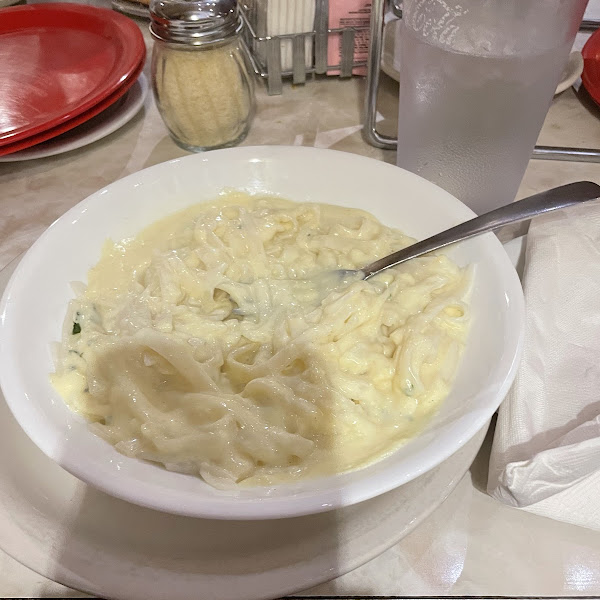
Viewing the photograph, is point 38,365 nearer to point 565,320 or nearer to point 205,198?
point 205,198

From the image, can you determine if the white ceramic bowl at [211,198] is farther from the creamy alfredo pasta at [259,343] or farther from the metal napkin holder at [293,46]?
the metal napkin holder at [293,46]

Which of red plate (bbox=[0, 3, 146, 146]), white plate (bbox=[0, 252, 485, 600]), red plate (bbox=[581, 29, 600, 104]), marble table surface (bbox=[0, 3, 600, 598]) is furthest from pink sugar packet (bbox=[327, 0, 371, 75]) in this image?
white plate (bbox=[0, 252, 485, 600])

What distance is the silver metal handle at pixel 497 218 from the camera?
1.00 m

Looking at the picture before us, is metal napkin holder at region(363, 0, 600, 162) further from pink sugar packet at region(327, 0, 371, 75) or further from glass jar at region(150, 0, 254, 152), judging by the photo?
glass jar at region(150, 0, 254, 152)

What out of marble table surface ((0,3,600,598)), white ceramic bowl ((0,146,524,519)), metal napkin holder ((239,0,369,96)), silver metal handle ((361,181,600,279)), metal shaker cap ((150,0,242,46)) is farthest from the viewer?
metal napkin holder ((239,0,369,96))

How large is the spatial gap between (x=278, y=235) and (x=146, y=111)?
917mm

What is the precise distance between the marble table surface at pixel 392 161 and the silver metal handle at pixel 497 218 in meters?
0.38

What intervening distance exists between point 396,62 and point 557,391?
3.94ft

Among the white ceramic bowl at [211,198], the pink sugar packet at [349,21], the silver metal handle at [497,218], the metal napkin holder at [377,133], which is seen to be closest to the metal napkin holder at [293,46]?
the pink sugar packet at [349,21]

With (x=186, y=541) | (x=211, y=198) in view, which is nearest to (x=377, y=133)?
(x=211, y=198)

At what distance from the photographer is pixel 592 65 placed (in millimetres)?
1768

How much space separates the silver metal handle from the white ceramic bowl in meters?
0.03

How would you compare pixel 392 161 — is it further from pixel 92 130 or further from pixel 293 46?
pixel 92 130

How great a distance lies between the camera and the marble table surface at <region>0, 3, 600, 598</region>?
2.60 ft
